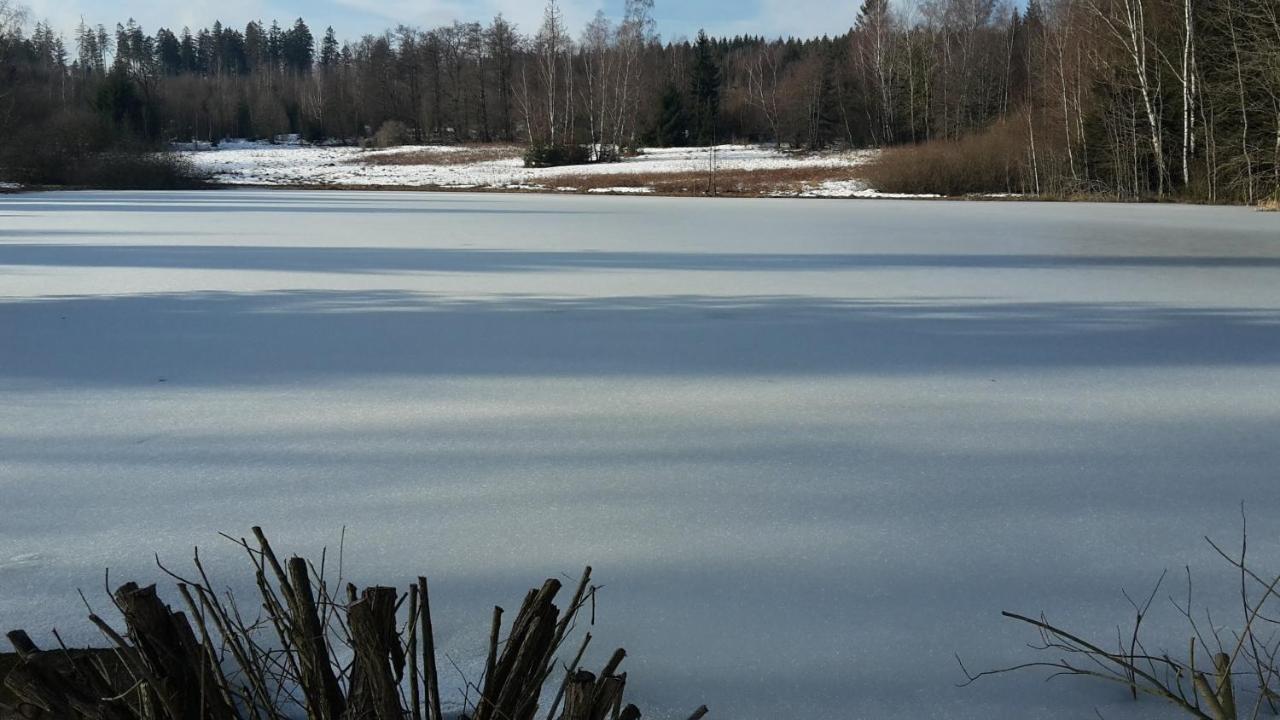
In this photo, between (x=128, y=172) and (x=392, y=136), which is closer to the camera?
(x=128, y=172)

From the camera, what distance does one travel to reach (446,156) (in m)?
35.6

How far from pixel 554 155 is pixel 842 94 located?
44.8ft

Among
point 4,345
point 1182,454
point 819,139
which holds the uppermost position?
point 819,139

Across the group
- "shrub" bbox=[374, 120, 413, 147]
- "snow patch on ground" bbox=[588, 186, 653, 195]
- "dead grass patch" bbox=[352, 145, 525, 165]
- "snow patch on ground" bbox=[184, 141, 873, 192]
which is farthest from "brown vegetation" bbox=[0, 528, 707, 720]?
"shrub" bbox=[374, 120, 413, 147]

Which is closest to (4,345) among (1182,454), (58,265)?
(58,265)

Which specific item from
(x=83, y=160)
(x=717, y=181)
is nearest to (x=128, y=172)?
(x=83, y=160)

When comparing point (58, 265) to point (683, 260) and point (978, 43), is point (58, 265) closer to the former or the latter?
point (683, 260)

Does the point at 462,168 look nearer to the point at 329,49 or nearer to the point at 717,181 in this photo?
the point at 717,181

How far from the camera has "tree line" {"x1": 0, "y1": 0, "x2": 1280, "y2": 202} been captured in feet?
56.0

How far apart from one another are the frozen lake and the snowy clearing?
1887 centimetres

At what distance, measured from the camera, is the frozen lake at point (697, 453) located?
5.60 ft

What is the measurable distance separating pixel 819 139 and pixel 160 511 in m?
38.8

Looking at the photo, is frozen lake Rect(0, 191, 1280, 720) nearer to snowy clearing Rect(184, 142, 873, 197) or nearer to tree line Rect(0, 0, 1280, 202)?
tree line Rect(0, 0, 1280, 202)

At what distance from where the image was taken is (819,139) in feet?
128
